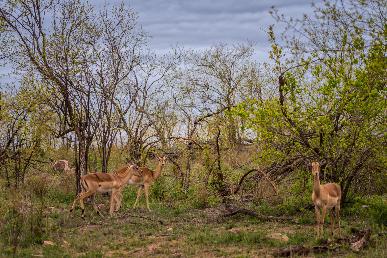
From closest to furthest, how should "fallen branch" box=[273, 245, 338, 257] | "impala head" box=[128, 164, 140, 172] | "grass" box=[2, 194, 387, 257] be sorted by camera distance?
"fallen branch" box=[273, 245, 338, 257] → "grass" box=[2, 194, 387, 257] → "impala head" box=[128, 164, 140, 172]

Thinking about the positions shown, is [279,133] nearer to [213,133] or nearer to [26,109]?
[213,133]

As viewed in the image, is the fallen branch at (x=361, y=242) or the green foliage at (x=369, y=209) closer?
the fallen branch at (x=361, y=242)

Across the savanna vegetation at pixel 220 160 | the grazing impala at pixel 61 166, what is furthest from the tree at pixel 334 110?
the grazing impala at pixel 61 166

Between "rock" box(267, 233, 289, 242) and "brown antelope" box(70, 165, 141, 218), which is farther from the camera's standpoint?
"brown antelope" box(70, 165, 141, 218)

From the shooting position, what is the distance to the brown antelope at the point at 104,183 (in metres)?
16.1

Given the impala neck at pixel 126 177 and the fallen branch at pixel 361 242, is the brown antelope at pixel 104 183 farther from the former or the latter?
the fallen branch at pixel 361 242

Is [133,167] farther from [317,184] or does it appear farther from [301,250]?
[301,250]

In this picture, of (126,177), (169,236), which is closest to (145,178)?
(126,177)

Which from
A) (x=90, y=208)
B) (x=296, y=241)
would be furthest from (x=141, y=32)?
(x=296, y=241)

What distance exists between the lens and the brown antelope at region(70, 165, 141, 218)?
52.9 feet

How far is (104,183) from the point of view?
16.6 meters

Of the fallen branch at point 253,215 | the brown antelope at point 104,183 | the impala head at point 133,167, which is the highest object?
the impala head at point 133,167

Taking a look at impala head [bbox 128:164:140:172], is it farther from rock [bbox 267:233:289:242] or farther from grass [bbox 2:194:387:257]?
rock [bbox 267:233:289:242]

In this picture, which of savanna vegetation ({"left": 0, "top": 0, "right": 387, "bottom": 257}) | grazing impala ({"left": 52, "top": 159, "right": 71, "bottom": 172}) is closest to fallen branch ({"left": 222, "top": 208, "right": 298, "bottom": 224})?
savanna vegetation ({"left": 0, "top": 0, "right": 387, "bottom": 257})
